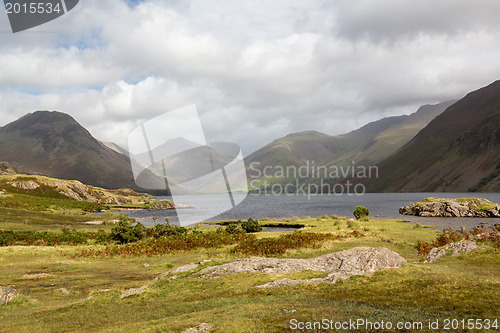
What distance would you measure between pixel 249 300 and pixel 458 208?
108 m

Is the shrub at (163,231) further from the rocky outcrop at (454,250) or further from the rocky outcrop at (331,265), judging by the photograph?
the rocky outcrop at (454,250)

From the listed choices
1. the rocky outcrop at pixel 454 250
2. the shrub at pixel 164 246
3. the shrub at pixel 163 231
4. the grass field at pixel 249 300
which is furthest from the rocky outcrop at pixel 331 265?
the shrub at pixel 163 231

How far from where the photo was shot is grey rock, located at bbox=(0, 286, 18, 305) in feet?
72.9

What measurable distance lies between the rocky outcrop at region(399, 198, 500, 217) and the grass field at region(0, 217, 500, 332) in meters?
88.0

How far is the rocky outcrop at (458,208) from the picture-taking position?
3871 inches

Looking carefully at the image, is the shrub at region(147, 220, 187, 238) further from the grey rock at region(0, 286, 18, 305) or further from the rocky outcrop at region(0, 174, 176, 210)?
the rocky outcrop at region(0, 174, 176, 210)

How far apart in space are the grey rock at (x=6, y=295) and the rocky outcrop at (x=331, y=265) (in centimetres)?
1340

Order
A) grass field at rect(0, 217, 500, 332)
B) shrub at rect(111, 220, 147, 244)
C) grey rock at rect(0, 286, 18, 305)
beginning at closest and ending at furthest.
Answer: grass field at rect(0, 217, 500, 332) → grey rock at rect(0, 286, 18, 305) → shrub at rect(111, 220, 147, 244)

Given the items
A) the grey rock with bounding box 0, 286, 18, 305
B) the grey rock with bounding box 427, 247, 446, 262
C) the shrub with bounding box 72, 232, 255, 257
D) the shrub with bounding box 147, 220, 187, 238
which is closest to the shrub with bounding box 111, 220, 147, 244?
the shrub with bounding box 147, 220, 187, 238

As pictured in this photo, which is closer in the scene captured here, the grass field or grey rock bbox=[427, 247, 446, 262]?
the grass field

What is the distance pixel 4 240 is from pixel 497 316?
6560 centimetres

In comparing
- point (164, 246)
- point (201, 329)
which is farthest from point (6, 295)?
point (164, 246)

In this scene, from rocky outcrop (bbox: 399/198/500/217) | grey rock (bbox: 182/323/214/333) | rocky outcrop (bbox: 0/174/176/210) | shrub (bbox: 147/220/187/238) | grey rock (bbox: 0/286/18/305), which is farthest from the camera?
rocky outcrop (bbox: 0/174/176/210)

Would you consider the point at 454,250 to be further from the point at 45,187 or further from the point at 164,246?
the point at 45,187
